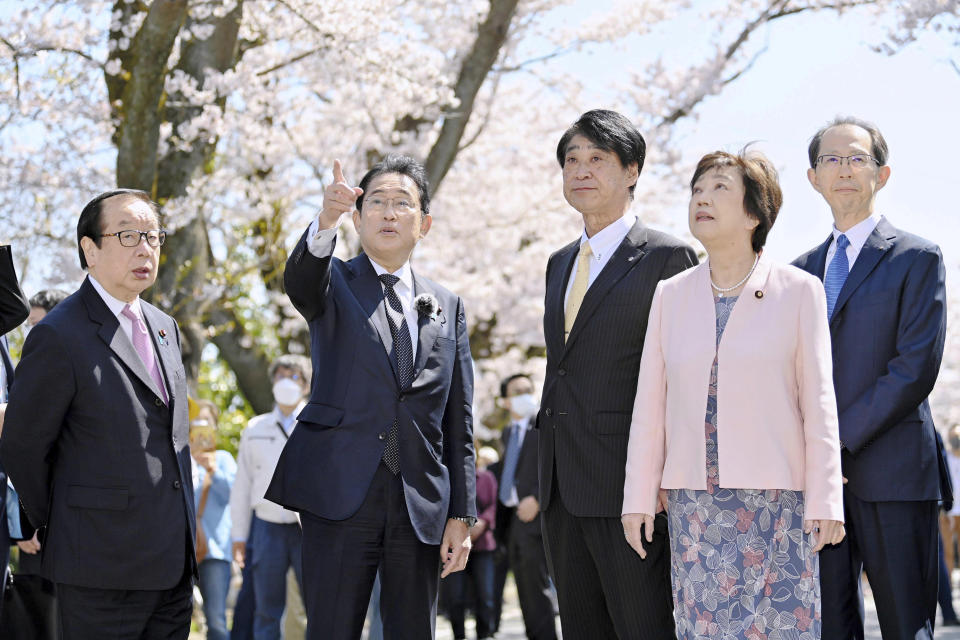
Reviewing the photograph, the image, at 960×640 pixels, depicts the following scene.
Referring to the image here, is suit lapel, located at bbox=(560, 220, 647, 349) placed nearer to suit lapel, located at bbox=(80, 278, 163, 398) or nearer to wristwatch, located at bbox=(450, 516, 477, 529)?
wristwatch, located at bbox=(450, 516, 477, 529)

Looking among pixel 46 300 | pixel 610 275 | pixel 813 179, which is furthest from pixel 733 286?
pixel 46 300

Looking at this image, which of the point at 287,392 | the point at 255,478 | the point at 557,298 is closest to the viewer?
the point at 557,298

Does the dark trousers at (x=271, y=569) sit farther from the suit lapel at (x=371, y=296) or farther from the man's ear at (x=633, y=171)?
the man's ear at (x=633, y=171)

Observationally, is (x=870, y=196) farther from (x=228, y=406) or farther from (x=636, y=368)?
(x=228, y=406)

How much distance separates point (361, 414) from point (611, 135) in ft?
4.86

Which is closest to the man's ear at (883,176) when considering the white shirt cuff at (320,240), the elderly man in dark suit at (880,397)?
the elderly man in dark suit at (880,397)

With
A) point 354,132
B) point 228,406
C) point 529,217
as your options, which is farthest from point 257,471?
point 228,406

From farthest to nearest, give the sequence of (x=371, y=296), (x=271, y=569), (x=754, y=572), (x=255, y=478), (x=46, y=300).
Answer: (x=255, y=478)
(x=271, y=569)
(x=46, y=300)
(x=371, y=296)
(x=754, y=572)

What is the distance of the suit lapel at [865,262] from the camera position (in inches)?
171

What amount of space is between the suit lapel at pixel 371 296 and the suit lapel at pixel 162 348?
30.0 inches

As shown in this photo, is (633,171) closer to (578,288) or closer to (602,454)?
(578,288)

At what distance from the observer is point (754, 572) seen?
3.61m

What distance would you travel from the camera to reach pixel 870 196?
14.7ft

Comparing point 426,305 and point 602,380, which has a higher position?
point 426,305
